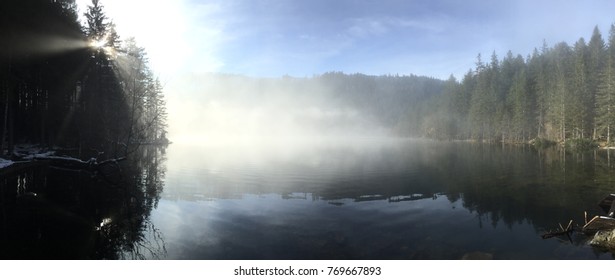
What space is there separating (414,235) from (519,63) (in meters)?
119

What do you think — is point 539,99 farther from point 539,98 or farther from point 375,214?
point 375,214

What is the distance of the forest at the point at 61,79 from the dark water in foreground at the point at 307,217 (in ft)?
38.7

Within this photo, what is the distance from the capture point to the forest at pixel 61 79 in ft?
99.6

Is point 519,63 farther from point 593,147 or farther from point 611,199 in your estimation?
point 611,199

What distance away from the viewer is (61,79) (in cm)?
3988

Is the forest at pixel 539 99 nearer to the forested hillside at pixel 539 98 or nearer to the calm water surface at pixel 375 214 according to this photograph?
the forested hillside at pixel 539 98

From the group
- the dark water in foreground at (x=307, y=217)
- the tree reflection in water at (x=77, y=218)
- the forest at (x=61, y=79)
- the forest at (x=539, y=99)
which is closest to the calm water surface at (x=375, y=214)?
the dark water in foreground at (x=307, y=217)

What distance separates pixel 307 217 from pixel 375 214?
3715mm

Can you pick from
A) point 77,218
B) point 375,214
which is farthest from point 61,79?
point 375,214

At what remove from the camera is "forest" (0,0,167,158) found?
99.6 ft

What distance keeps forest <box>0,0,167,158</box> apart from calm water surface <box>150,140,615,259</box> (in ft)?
48.0

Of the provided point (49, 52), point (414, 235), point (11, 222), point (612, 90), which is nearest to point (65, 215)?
point (11, 222)

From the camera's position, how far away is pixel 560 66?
87.4 m

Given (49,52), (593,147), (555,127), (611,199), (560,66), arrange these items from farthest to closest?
(560,66) < (555,127) < (593,147) < (49,52) < (611,199)
